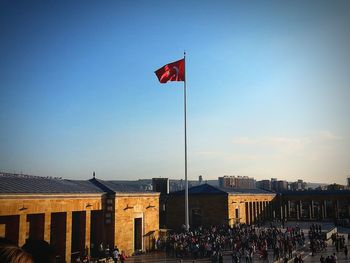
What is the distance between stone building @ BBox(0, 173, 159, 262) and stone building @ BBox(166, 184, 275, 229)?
→ 1228 centimetres

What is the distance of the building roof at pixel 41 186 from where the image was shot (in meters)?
22.2

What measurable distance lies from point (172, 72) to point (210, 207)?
77.7 feet

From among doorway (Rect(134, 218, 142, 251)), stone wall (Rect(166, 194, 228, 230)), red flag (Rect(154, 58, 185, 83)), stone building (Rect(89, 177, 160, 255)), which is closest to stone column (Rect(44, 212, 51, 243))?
stone building (Rect(89, 177, 160, 255))

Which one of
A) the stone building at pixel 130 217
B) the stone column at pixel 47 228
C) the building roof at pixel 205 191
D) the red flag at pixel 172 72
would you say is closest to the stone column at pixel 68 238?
the stone column at pixel 47 228

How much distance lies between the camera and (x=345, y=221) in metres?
52.6

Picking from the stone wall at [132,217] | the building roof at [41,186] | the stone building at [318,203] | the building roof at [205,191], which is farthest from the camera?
the stone building at [318,203]

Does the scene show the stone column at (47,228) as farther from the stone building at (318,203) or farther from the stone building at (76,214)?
the stone building at (318,203)

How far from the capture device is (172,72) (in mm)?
30266

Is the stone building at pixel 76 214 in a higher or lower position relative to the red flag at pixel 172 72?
lower

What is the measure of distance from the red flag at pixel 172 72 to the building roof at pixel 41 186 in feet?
36.6

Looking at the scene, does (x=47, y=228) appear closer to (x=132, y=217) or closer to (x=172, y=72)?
(x=132, y=217)

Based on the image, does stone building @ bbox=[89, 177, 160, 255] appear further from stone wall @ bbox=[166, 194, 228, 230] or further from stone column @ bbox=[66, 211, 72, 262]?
stone wall @ bbox=[166, 194, 228, 230]

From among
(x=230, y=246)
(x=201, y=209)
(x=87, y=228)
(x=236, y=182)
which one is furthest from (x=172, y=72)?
(x=236, y=182)

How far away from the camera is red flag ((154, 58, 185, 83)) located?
2955cm
